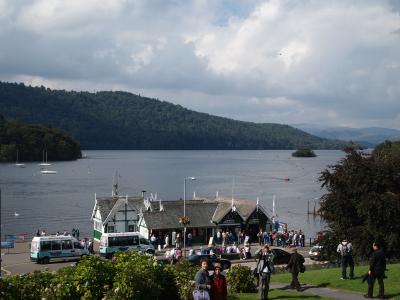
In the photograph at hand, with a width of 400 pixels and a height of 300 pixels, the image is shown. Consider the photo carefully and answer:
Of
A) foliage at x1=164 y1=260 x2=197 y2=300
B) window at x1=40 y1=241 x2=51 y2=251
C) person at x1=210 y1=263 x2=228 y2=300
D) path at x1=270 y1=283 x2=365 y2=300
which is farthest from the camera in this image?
window at x1=40 y1=241 x2=51 y2=251

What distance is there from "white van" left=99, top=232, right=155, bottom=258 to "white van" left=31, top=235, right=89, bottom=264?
4.59 feet

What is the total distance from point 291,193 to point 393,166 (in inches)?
3899

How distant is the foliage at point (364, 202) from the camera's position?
110 ft

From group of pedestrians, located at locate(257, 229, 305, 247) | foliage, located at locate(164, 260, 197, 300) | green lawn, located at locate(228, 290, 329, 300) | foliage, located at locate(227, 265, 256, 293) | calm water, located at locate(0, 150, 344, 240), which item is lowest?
calm water, located at locate(0, 150, 344, 240)

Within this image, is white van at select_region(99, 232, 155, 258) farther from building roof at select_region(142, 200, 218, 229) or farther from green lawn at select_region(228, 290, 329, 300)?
green lawn at select_region(228, 290, 329, 300)

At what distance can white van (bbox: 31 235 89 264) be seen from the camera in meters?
41.6

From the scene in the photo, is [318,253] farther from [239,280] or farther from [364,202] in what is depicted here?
[239,280]

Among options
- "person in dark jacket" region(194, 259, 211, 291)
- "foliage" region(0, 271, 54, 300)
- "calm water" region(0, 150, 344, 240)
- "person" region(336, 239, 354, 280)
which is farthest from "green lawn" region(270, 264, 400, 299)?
"calm water" region(0, 150, 344, 240)

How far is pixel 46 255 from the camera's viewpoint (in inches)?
1644

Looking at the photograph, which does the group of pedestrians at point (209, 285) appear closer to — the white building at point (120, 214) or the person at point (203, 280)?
the person at point (203, 280)

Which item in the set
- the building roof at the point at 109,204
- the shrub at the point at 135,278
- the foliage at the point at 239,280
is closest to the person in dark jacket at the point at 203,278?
the shrub at the point at 135,278

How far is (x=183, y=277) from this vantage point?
1881 centimetres

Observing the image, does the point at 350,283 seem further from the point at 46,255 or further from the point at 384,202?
the point at 46,255

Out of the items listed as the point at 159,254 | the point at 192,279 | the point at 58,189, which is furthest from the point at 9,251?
the point at 58,189
